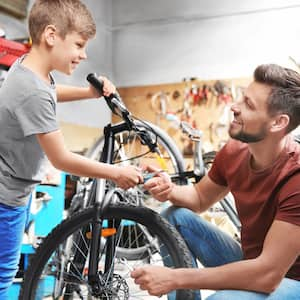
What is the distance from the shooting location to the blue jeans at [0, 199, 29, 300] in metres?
1.68

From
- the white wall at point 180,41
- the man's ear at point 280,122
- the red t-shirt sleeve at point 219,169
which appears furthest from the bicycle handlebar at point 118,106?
the white wall at point 180,41

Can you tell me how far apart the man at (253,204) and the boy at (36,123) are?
1.05 feet

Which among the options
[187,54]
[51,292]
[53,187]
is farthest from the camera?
[187,54]

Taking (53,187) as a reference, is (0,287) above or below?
below

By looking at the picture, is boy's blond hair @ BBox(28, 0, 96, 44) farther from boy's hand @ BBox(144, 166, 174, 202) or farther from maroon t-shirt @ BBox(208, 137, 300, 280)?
maroon t-shirt @ BBox(208, 137, 300, 280)

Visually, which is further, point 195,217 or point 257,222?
point 195,217

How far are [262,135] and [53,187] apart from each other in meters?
1.90

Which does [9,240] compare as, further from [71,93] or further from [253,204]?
[253,204]

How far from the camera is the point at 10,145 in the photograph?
1.64 metres

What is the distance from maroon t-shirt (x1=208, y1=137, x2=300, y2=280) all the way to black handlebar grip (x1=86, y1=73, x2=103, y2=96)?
54 cm

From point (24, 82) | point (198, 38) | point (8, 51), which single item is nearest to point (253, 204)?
point (24, 82)

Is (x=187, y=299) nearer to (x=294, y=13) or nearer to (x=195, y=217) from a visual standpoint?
(x=195, y=217)

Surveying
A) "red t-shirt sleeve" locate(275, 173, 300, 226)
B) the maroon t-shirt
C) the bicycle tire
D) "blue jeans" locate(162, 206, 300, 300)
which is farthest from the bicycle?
"red t-shirt sleeve" locate(275, 173, 300, 226)

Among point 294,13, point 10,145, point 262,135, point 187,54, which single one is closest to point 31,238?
point 10,145
